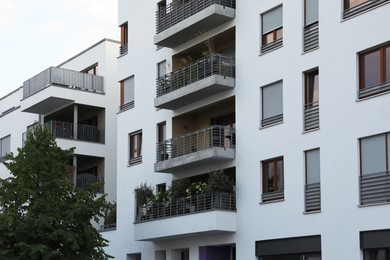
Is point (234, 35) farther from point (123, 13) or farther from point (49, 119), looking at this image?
point (49, 119)

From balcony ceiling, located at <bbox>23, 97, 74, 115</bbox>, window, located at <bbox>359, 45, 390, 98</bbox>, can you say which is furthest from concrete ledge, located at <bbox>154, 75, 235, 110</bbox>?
balcony ceiling, located at <bbox>23, 97, 74, 115</bbox>

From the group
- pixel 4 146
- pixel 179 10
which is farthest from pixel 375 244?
pixel 4 146

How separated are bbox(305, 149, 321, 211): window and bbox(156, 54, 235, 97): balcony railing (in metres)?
5.70

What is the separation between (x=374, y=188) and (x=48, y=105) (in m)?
26.7

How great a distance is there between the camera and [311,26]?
30484mm

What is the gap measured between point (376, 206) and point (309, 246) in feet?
11.7

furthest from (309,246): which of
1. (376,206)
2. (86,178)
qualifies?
(86,178)

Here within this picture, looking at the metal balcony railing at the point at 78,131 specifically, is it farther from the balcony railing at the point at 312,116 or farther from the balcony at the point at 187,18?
the balcony railing at the point at 312,116

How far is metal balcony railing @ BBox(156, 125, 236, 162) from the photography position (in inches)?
1335

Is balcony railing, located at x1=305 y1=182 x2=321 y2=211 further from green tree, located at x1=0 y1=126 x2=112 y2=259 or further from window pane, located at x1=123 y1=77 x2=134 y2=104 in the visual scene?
window pane, located at x1=123 y1=77 x2=134 y2=104

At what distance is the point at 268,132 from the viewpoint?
31938 mm

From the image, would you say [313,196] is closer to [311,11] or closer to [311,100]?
[311,100]

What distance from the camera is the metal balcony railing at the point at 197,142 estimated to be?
1335 inches

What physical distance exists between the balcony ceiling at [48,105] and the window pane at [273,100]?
18.5 m
